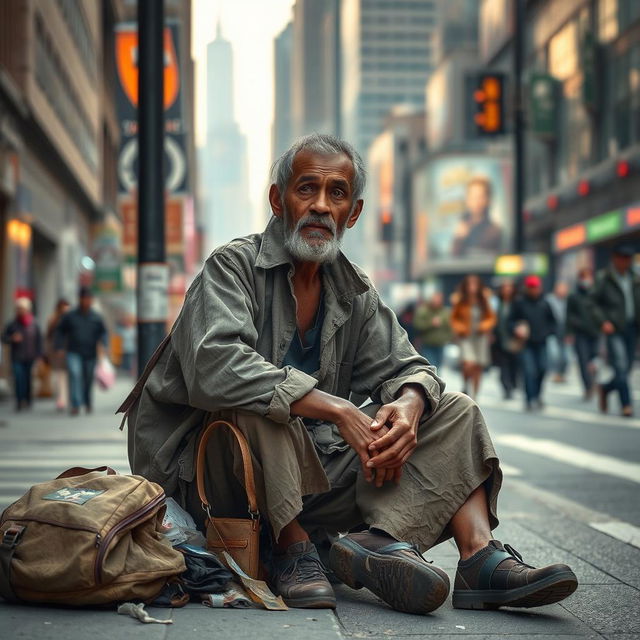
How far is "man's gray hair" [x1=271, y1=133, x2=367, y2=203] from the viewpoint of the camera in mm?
4086

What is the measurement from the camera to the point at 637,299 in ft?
44.5

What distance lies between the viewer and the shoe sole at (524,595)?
139 inches

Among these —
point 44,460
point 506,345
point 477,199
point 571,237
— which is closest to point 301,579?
point 44,460

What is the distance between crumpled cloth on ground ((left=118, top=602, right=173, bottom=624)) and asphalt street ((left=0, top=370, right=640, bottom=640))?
4 cm

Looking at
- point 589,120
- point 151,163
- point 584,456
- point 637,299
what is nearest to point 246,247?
point 151,163

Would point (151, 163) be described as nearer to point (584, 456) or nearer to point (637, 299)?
point (584, 456)

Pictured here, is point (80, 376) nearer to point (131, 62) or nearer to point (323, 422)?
point (131, 62)

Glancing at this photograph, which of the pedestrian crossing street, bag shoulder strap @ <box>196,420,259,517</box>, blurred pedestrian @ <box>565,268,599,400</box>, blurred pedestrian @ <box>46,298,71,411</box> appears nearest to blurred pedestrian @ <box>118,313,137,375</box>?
blurred pedestrian @ <box>46,298,71,411</box>

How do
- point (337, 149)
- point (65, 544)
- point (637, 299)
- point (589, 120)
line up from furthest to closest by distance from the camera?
point (589, 120)
point (637, 299)
point (337, 149)
point (65, 544)

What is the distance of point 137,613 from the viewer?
11.3 feet

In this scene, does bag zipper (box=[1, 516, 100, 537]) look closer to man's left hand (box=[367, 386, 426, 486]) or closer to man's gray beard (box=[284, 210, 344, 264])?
man's left hand (box=[367, 386, 426, 486])

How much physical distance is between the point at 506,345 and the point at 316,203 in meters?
13.0

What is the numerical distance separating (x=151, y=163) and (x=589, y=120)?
27.6 meters

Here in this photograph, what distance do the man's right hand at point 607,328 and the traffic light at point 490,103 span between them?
450 inches
